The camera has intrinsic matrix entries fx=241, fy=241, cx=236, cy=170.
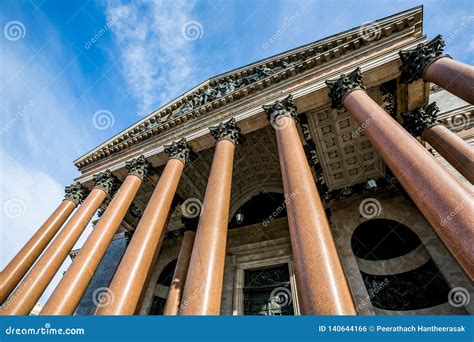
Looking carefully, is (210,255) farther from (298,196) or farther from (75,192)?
(75,192)

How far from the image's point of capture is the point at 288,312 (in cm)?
882

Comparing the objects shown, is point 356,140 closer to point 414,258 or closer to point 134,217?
point 414,258

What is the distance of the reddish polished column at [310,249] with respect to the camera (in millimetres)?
3229

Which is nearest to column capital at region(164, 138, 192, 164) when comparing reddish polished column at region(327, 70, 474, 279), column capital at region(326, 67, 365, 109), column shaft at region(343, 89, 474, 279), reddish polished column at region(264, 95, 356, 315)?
reddish polished column at region(264, 95, 356, 315)

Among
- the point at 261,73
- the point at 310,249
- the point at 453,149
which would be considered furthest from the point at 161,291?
the point at 453,149

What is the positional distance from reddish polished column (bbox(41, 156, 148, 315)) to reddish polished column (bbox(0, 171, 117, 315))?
213cm

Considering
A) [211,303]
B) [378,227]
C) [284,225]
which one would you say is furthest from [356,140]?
[211,303]

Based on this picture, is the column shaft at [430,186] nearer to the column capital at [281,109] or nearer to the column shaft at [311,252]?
the column shaft at [311,252]

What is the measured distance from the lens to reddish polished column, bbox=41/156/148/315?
5.85 meters

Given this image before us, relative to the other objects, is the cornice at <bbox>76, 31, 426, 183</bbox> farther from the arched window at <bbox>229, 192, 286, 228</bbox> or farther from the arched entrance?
the arched entrance

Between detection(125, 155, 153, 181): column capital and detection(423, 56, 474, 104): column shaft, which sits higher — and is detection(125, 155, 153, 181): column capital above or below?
above

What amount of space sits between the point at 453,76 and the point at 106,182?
12663 mm

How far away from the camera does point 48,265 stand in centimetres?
832

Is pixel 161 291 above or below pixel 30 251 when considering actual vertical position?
above
